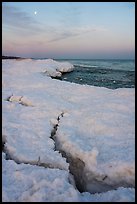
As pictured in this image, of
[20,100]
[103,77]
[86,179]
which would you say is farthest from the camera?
[103,77]

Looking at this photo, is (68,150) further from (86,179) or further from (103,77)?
(103,77)

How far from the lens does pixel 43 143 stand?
571 centimetres

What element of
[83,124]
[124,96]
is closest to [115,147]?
[83,124]

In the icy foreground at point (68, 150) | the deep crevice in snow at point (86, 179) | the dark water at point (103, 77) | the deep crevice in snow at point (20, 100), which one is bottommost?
the deep crevice in snow at point (86, 179)

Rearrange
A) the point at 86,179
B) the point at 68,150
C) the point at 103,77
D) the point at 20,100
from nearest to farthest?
the point at 86,179
the point at 68,150
the point at 20,100
the point at 103,77

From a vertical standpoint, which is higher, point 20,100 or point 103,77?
point 103,77

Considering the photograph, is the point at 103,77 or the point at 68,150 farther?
the point at 103,77

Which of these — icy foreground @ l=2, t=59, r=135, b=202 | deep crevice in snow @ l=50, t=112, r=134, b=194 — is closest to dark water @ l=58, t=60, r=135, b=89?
icy foreground @ l=2, t=59, r=135, b=202

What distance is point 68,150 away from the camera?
5.62m

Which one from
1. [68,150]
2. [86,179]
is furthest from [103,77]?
[86,179]

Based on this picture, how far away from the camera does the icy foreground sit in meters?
4.04

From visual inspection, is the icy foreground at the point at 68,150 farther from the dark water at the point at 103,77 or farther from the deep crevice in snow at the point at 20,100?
the dark water at the point at 103,77

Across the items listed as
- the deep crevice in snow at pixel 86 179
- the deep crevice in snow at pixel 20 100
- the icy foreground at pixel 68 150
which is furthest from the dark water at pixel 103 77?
the deep crevice in snow at pixel 86 179

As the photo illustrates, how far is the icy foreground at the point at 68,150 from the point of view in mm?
4035
